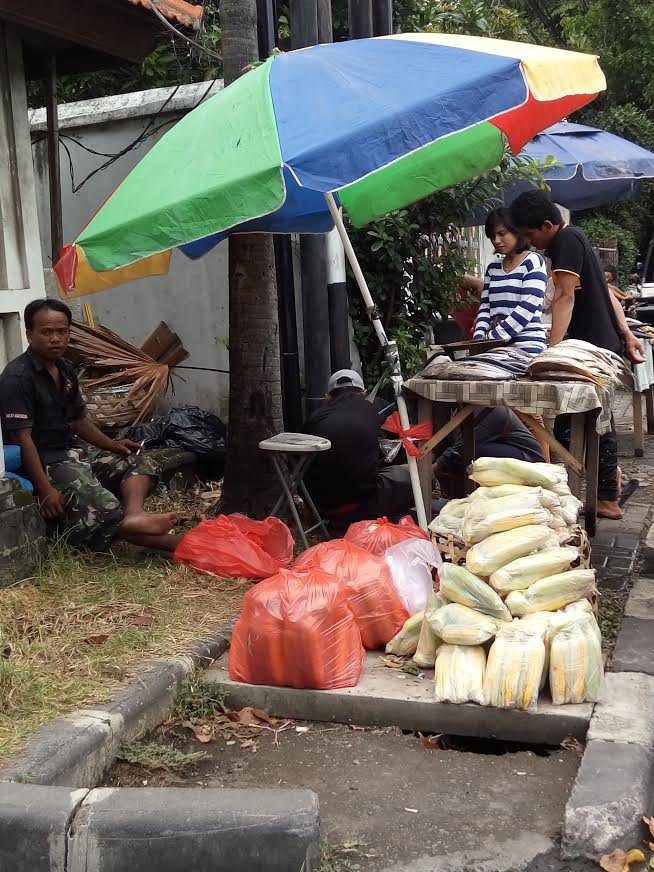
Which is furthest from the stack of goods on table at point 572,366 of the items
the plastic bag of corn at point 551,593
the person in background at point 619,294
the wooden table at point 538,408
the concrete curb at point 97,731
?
the person in background at point 619,294

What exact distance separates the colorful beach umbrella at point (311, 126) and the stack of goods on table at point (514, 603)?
5.24 feet

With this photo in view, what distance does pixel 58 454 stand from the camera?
5457mm

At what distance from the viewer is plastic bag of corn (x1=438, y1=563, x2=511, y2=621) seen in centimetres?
392

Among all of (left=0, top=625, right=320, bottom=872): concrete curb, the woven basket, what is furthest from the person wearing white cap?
(left=0, top=625, right=320, bottom=872): concrete curb

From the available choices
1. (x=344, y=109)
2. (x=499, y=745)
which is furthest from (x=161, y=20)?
(x=499, y=745)

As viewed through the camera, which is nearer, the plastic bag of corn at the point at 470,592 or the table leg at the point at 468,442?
the plastic bag of corn at the point at 470,592

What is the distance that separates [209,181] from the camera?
13.1 ft

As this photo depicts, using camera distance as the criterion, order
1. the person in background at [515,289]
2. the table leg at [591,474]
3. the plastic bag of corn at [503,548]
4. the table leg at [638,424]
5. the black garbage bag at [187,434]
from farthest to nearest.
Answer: the table leg at [638,424], the black garbage bag at [187,434], the person in background at [515,289], the table leg at [591,474], the plastic bag of corn at [503,548]

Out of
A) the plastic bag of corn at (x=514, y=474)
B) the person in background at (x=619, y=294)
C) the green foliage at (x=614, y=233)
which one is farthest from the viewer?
the green foliage at (x=614, y=233)

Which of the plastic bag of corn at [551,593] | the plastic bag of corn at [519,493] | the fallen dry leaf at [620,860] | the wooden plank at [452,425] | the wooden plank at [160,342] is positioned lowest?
the fallen dry leaf at [620,860]

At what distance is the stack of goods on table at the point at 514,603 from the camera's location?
3676 millimetres

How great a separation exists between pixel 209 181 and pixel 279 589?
178 cm

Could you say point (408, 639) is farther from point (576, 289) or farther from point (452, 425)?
point (576, 289)

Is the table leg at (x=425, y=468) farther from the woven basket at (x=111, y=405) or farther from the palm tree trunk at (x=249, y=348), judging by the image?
the woven basket at (x=111, y=405)
